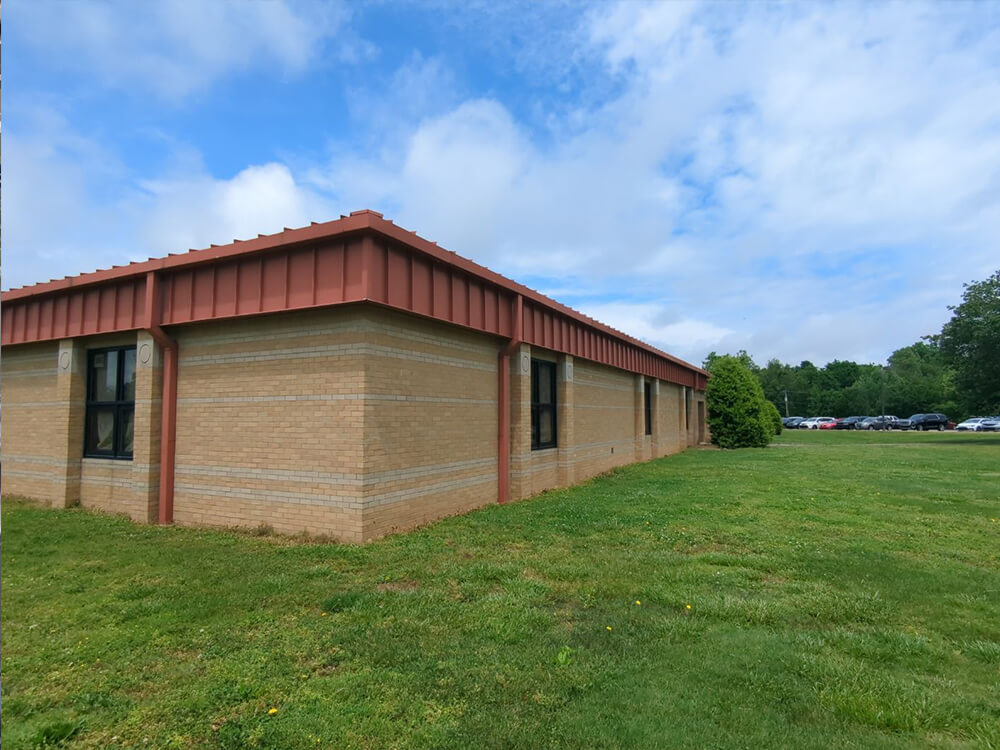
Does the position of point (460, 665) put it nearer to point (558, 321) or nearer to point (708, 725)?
point (708, 725)

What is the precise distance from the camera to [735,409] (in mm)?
29016

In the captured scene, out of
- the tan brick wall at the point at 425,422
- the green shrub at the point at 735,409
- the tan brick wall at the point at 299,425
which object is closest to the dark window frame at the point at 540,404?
the tan brick wall at the point at 299,425

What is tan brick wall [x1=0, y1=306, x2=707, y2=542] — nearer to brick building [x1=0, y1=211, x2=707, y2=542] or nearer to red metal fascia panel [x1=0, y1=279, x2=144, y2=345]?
brick building [x1=0, y1=211, x2=707, y2=542]

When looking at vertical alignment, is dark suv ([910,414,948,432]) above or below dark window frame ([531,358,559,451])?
below

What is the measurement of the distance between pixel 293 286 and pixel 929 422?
2846 inches

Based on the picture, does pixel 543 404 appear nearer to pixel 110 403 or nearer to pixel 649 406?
pixel 110 403

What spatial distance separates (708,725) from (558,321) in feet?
33.9

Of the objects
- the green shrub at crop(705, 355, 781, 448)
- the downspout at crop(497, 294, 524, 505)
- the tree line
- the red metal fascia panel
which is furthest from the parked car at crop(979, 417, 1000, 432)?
the red metal fascia panel

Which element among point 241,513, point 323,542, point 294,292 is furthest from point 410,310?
point 241,513

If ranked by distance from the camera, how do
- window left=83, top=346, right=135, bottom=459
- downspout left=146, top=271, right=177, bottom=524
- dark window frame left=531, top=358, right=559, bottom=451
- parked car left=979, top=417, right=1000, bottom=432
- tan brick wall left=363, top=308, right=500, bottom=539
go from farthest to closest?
parked car left=979, top=417, right=1000, bottom=432, dark window frame left=531, top=358, right=559, bottom=451, window left=83, top=346, right=135, bottom=459, downspout left=146, top=271, right=177, bottom=524, tan brick wall left=363, top=308, right=500, bottom=539

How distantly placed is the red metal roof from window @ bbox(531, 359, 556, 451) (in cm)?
86

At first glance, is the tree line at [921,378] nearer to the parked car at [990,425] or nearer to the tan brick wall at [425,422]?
the parked car at [990,425]

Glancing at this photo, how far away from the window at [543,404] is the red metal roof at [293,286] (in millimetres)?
857

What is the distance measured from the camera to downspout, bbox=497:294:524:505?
35.7 ft
